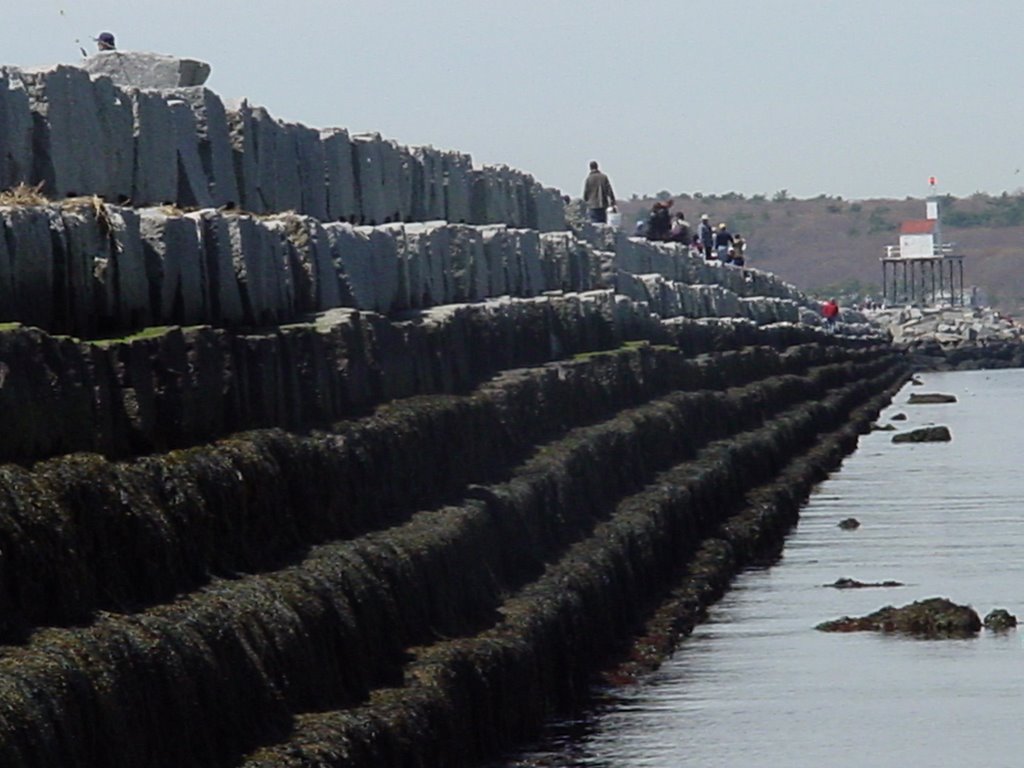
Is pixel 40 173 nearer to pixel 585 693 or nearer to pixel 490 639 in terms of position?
pixel 490 639

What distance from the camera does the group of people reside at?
38.6 m

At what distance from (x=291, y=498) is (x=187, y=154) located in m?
3.77

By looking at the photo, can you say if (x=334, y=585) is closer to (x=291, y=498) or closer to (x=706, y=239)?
(x=291, y=498)

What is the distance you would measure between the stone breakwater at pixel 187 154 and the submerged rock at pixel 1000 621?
5.39 metres

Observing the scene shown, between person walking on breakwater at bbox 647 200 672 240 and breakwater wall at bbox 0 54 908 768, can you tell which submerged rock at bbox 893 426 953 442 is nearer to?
person walking on breakwater at bbox 647 200 672 240

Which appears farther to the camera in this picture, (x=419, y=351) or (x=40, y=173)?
(x=419, y=351)

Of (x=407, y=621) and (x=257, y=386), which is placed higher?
(x=257, y=386)

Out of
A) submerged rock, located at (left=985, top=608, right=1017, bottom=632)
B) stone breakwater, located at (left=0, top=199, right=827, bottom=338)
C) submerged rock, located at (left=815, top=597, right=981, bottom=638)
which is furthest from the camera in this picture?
submerged rock, located at (left=985, top=608, right=1017, bottom=632)

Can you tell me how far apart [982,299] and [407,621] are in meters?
182

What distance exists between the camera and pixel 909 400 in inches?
2724

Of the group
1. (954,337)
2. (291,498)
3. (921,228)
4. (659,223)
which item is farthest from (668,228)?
(921,228)

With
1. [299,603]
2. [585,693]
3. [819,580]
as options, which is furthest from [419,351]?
[819,580]

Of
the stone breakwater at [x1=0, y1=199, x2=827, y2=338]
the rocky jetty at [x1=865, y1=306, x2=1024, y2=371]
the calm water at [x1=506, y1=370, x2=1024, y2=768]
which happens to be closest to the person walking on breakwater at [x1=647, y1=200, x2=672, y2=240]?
the calm water at [x1=506, y1=370, x2=1024, y2=768]

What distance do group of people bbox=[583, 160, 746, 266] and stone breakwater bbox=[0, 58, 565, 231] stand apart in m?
16.1
